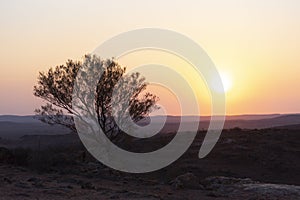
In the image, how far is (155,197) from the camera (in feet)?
62.5

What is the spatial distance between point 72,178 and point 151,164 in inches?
414

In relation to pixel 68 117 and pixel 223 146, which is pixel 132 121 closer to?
pixel 68 117

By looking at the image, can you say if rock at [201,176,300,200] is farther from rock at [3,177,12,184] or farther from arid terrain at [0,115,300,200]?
rock at [3,177,12,184]

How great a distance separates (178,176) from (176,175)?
11.2ft

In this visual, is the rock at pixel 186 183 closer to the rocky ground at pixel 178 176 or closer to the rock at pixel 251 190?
the rocky ground at pixel 178 176

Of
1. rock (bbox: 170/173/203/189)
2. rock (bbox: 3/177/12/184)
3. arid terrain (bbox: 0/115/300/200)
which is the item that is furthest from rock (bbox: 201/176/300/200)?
rock (bbox: 3/177/12/184)

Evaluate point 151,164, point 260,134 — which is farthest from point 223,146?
point 151,164

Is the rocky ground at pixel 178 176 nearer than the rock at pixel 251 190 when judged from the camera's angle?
Yes

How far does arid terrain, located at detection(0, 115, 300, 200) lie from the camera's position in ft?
66.8

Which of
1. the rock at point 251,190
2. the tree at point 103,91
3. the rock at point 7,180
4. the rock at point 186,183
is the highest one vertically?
the tree at point 103,91

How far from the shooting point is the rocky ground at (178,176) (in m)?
20.3

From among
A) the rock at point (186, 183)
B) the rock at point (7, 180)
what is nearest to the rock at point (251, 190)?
the rock at point (186, 183)

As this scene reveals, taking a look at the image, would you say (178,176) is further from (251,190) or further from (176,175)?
(251,190)

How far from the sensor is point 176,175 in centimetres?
3012
